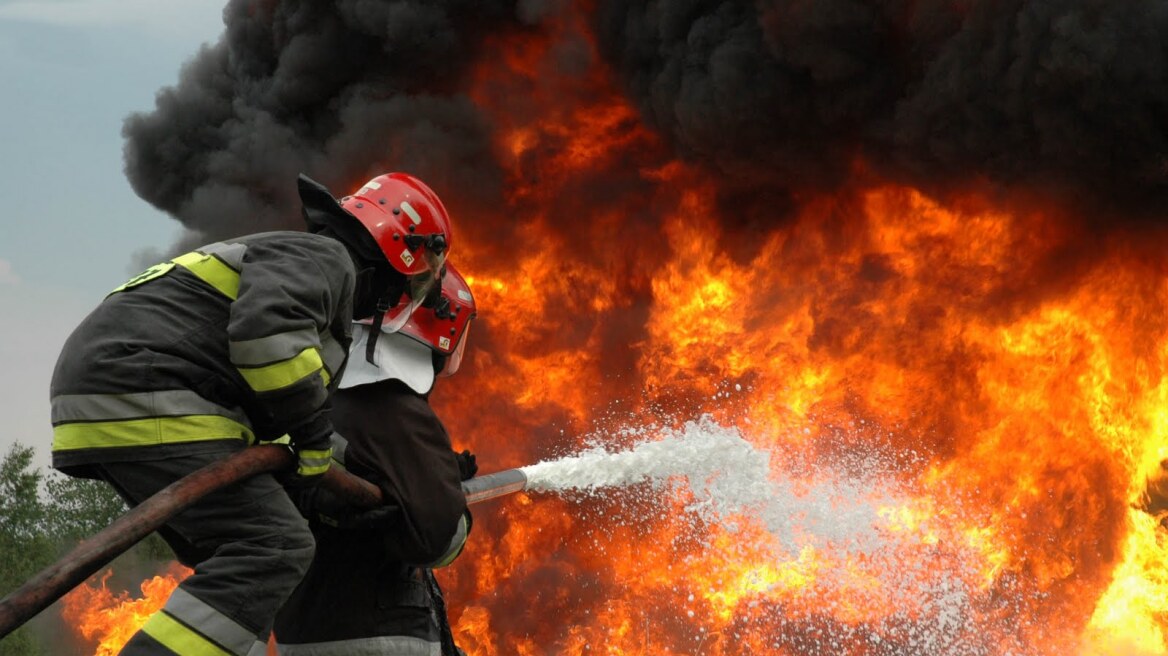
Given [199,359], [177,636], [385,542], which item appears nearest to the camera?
[177,636]

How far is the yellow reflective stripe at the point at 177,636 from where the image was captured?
3.01 metres

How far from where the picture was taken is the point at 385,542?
13.1 ft

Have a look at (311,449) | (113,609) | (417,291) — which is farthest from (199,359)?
(113,609)

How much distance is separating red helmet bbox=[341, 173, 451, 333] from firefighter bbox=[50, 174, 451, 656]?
1.89 feet

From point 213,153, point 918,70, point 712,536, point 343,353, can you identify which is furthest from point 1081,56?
point 213,153

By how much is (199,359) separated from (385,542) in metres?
1.14

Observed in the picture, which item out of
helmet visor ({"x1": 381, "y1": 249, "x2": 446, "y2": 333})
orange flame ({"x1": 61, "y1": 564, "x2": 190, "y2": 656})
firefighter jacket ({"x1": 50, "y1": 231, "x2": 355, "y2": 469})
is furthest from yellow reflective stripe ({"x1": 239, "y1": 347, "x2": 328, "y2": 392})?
orange flame ({"x1": 61, "y1": 564, "x2": 190, "y2": 656})

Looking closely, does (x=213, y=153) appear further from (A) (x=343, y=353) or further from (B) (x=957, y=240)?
(A) (x=343, y=353)

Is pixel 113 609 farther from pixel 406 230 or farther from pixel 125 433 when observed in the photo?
pixel 125 433

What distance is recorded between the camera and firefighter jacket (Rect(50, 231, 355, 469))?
313cm

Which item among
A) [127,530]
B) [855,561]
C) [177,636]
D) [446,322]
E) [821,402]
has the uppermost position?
[127,530]

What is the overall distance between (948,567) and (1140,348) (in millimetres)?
2514

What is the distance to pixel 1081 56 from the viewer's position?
7832 millimetres

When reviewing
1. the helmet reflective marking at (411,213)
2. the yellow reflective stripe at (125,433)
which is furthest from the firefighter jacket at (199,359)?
the helmet reflective marking at (411,213)
